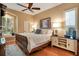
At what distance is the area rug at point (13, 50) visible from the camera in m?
1.85

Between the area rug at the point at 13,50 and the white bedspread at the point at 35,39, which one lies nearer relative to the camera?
the area rug at the point at 13,50

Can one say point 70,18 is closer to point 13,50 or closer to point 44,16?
point 44,16

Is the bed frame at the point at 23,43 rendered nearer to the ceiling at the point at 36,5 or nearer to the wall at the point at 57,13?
the wall at the point at 57,13

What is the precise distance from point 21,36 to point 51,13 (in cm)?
92

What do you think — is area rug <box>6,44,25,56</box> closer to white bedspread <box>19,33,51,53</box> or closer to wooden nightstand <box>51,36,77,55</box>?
white bedspread <box>19,33,51,53</box>

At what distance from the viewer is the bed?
1.95 metres

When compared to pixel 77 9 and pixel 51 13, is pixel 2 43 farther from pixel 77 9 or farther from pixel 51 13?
pixel 77 9

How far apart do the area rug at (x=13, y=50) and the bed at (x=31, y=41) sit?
0.09 meters

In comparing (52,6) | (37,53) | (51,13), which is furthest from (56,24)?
(37,53)

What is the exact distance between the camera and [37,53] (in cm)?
196

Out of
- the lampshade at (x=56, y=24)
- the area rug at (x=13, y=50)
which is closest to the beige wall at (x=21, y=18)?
the area rug at (x=13, y=50)

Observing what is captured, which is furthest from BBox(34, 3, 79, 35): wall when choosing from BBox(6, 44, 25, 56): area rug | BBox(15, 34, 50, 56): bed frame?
BBox(6, 44, 25, 56): area rug

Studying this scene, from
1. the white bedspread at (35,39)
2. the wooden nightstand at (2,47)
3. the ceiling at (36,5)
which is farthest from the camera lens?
the white bedspread at (35,39)

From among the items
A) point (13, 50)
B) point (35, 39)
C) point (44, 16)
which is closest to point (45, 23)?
point (44, 16)
